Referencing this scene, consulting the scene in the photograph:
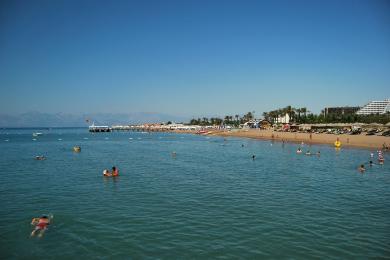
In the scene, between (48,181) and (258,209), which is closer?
(258,209)

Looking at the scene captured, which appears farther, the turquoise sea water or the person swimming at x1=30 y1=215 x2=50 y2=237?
the person swimming at x1=30 y1=215 x2=50 y2=237

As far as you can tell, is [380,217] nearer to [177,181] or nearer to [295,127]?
[177,181]

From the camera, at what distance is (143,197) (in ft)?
Result: 85.5

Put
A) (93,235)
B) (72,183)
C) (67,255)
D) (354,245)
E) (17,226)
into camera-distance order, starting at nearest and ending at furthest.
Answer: (67,255) → (354,245) → (93,235) → (17,226) → (72,183)

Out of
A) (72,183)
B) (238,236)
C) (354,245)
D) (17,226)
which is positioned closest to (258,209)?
(238,236)

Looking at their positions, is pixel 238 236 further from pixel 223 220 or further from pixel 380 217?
pixel 380 217

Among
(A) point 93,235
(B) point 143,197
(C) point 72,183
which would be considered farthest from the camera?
(C) point 72,183

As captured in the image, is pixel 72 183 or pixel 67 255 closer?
pixel 67 255

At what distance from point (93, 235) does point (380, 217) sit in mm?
17392

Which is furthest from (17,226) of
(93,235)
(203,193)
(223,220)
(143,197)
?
(203,193)

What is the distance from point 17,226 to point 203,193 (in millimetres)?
13789

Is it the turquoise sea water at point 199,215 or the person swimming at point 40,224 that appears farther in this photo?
the person swimming at point 40,224

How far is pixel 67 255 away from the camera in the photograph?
15.1 m

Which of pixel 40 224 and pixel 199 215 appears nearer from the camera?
pixel 40 224
